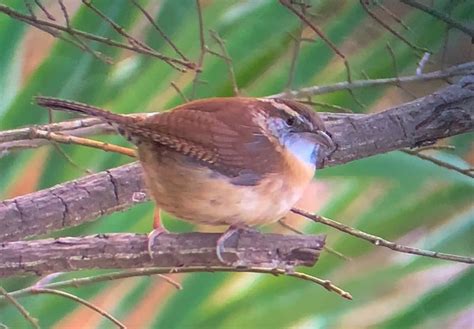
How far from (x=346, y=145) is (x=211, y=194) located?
26 cm

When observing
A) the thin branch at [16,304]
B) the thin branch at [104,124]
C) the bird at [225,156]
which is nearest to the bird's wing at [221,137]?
the bird at [225,156]

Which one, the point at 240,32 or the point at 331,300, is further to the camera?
the point at 331,300

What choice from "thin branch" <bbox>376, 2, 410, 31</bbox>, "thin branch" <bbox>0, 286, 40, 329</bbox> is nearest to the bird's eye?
"thin branch" <bbox>376, 2, 410, 31</bbox>

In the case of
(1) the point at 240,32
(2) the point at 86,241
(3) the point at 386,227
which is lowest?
(2) the point at 86,241

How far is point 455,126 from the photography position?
3.40 ft

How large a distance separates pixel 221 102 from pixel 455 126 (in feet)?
1.06

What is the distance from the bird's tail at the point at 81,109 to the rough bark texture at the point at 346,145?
6.1 inches

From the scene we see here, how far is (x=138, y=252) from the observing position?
0.76m

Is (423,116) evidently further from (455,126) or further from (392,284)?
(392,284)

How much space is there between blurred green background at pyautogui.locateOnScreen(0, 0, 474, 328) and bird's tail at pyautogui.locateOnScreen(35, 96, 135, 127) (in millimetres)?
417

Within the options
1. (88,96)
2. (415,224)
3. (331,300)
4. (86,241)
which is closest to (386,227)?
(415,224)

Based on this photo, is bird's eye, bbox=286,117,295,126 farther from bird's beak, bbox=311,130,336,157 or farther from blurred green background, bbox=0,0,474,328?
blurred green background, bbox=0,0,474,328

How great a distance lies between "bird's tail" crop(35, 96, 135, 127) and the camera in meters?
0.75

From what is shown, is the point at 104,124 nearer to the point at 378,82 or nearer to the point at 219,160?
the point at 219,160
